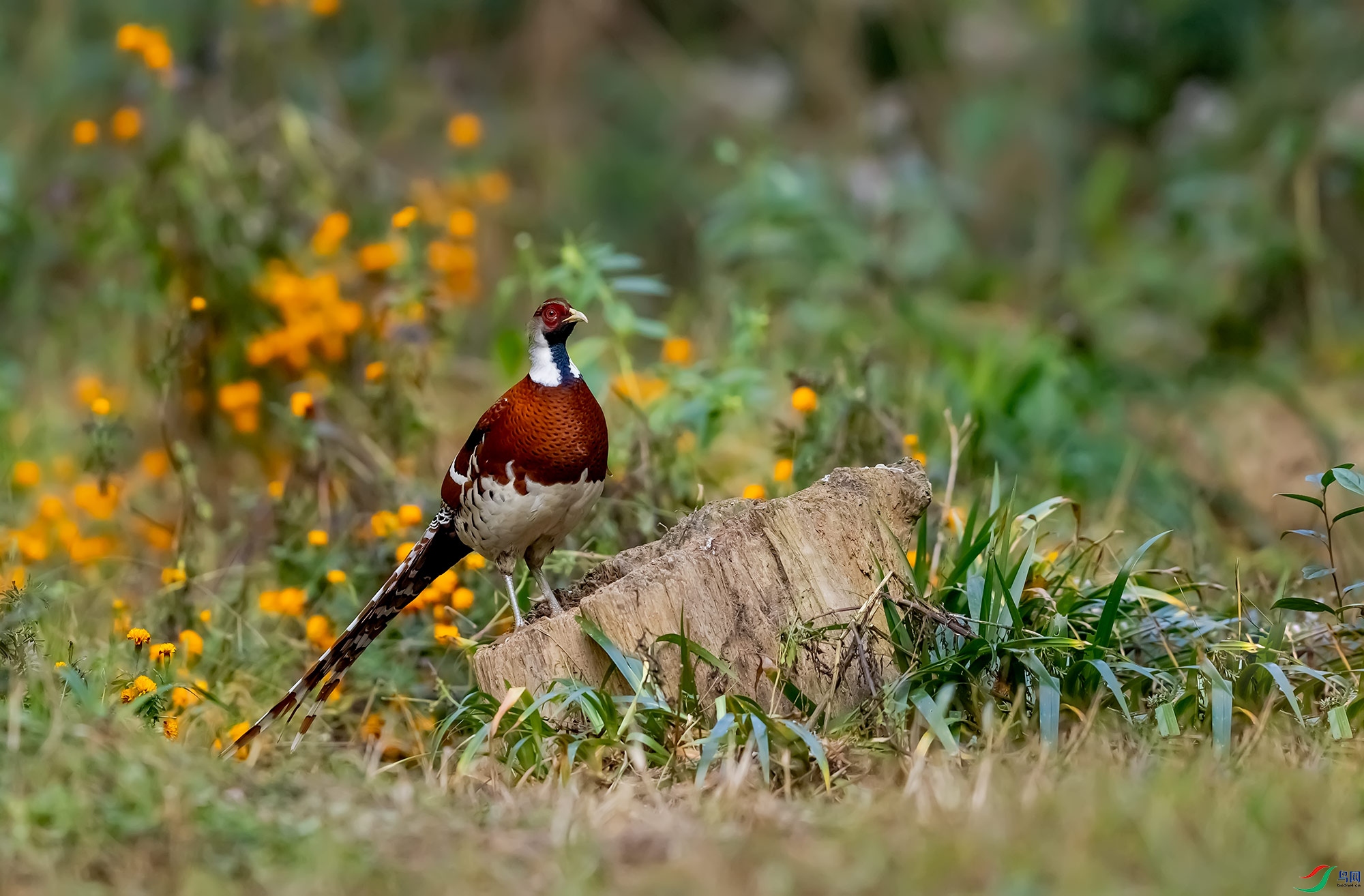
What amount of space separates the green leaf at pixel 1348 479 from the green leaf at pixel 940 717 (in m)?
1.02

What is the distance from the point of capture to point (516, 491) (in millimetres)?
3820

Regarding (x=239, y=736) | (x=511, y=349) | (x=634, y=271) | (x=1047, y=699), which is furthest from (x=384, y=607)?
(x=634, y=271)

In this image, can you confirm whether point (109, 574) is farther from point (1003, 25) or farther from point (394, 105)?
point (1003, 25)

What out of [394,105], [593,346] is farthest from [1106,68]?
[593,346]

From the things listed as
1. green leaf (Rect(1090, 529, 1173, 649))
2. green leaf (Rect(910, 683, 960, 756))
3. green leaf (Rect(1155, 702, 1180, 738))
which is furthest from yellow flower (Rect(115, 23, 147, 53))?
green leaf (Rect(1155, 702, 1180, 738))

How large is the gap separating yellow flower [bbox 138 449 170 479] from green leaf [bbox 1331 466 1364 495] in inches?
158

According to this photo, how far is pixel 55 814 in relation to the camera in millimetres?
2576

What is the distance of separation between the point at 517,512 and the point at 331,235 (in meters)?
2.51

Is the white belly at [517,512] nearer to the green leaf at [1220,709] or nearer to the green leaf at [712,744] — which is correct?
the green leaf at [712,744]

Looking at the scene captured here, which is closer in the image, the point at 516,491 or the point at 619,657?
the point at 619,657

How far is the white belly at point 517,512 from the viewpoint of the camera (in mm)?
3818

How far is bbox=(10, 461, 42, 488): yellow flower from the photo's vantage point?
5.26 metres

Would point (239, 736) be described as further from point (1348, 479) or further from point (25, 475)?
point (1348, 479)

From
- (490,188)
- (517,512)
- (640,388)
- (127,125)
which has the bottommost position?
(517,512)
